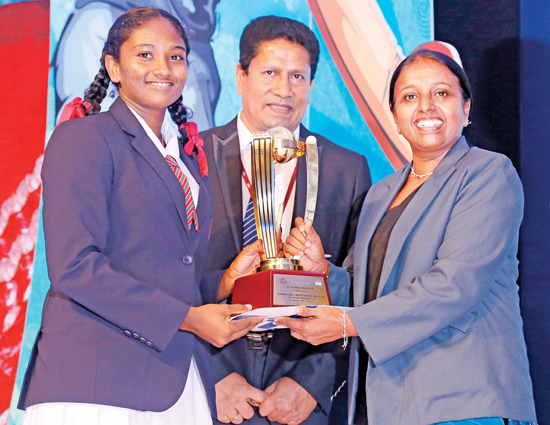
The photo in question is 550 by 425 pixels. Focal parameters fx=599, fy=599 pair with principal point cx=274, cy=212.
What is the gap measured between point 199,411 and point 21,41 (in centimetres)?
210

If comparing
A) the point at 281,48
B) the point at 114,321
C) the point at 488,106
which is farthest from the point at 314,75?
the point at 114,321

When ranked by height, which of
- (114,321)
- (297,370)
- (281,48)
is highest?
(281,48)

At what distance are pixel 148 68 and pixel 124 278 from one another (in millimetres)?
765

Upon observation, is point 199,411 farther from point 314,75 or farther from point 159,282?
point 314,75

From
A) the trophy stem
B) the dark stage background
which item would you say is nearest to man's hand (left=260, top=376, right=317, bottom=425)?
the trophy stem

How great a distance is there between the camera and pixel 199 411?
1.92m

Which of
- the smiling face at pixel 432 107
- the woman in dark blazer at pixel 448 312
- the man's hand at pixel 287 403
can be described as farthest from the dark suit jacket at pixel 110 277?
the smiling face at pixel 432 107

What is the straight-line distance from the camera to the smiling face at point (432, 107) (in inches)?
89.9

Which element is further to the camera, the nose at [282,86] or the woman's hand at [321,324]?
the nose at [282,86]

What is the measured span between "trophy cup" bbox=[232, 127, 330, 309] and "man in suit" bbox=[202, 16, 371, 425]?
412 millimetres

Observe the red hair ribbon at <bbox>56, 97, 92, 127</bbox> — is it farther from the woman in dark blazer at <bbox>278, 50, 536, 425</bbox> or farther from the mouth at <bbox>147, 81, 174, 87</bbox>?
the woman in dark blazer at <bbox>278, 50, 536, 425</bbox>

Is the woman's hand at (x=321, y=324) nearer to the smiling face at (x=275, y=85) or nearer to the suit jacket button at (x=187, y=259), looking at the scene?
the suit jacket button at (x=187, y=259)

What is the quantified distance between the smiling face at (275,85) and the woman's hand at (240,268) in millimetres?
764

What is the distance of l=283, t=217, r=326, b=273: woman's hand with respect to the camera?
7.73 feet
